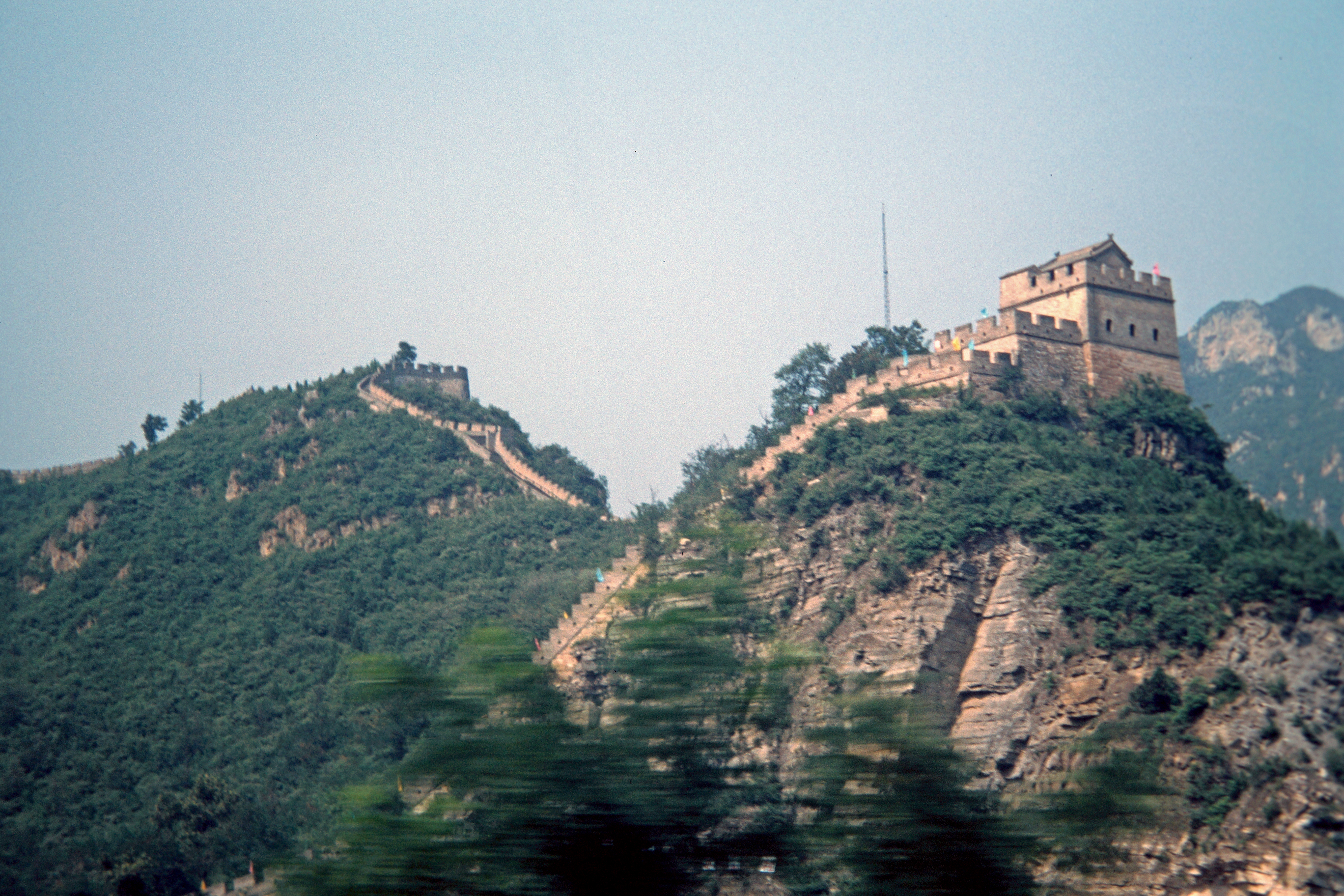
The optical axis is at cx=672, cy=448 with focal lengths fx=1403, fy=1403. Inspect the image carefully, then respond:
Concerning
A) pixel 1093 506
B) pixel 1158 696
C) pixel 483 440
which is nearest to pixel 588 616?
pixel 1093 506

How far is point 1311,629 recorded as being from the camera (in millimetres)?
24812

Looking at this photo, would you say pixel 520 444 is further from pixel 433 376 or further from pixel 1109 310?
pixel 1109 310

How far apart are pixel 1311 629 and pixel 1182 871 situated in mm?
7915

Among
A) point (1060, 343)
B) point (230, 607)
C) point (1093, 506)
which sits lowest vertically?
point (230, 607)

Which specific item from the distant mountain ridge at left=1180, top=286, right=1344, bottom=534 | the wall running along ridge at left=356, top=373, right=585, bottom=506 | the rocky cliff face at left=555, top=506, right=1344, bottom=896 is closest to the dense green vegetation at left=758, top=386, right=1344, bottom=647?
the rocky cliff face at left=555, top=506, right=1344, bottom=896

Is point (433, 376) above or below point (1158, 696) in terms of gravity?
above

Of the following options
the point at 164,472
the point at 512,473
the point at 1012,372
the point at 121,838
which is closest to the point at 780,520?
the point at 1012,372

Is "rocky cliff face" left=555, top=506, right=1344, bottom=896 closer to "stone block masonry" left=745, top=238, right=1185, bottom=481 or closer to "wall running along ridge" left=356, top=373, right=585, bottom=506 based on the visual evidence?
"stone block masonry" left=745, top=238, right=1185, bottom=481

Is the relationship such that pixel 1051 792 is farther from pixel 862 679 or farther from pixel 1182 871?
pixel 1182 871

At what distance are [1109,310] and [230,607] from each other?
100.0 feet

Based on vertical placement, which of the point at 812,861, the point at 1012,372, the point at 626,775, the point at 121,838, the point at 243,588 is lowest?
the point at 121,838

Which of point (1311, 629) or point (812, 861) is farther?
point (1311, 629)

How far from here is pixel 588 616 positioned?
1225 inches

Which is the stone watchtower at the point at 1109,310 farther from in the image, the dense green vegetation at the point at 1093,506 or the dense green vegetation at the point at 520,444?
the dense green vegetation at the point at 520,444
